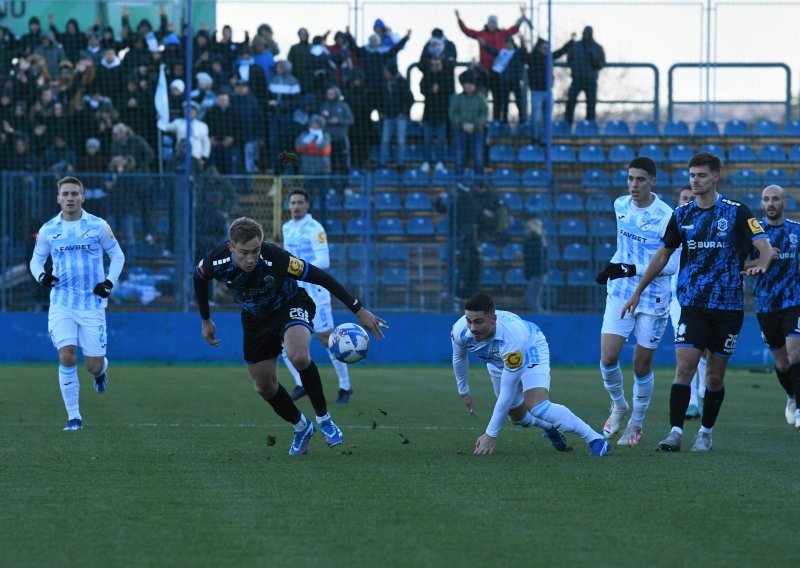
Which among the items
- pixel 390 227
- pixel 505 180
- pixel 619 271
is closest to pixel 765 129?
pixel 505 180

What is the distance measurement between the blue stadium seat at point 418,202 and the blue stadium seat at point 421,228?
12.4 inches

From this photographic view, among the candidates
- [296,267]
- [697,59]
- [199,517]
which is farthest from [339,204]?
[199,517]

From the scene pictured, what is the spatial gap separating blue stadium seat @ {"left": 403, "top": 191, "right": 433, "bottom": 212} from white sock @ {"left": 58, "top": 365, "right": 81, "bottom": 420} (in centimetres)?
1187

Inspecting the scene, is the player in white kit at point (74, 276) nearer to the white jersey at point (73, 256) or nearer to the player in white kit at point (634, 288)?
the white jersey at point (73, 256)

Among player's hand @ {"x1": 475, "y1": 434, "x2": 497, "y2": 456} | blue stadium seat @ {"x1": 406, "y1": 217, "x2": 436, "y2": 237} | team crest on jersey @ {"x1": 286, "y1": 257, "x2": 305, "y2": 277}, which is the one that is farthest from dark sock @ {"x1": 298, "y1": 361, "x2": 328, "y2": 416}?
blue stadium seat @ {"x1": 406, "y1": 217, "x2": 436, "y2": 237}

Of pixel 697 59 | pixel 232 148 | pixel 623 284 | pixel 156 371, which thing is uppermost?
pixel 697 59

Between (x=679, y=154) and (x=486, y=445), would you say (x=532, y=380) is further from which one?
(x=679, y=154)

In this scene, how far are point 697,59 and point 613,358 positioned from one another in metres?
16.9

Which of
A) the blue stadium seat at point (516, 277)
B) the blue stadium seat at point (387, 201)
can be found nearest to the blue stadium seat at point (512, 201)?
the blue stadium seat at point (516, 277)

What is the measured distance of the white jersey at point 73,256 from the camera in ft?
37.2

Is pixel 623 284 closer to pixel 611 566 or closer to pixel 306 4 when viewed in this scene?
pixel 611 566

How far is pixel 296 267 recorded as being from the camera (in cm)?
881

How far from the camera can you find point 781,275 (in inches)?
454

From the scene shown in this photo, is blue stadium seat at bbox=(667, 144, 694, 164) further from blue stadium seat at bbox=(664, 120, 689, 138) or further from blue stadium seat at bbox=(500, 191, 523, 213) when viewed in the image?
blue stadium seat at bbox=(500, 191, 523, 213)
